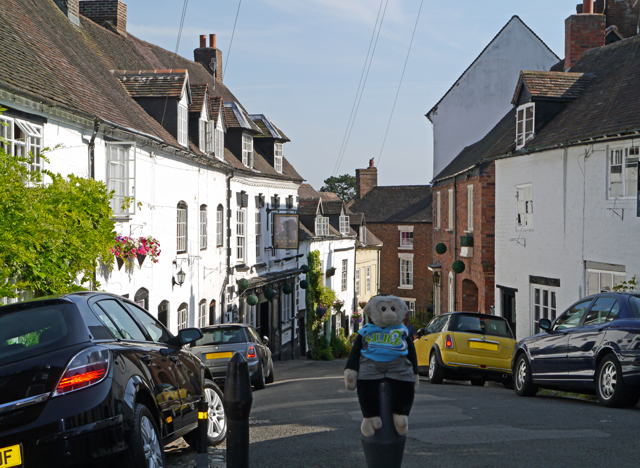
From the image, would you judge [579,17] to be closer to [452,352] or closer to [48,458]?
[452,352]

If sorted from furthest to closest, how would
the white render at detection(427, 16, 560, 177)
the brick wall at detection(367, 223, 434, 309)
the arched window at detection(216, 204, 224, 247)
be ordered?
the brick wall at detection(367, 223, 434, 309) → the white render at detection(427, 16, 560, 177) → the arched window at detection(216, 204, 224, 247)

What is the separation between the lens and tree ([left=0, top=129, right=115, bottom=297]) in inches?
359

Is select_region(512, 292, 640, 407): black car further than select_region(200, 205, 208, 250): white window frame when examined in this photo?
No

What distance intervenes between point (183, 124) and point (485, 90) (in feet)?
53.1

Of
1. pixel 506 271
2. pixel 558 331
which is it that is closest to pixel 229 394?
pixel 558 331

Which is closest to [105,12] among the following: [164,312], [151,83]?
[151,83]

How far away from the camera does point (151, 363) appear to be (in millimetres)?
5754

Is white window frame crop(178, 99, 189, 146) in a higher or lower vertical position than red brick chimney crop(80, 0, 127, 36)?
lower

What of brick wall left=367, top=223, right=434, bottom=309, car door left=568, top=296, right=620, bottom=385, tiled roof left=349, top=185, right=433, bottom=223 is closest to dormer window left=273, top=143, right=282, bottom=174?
brick wall left=367, top=223, right=434, bottom=309

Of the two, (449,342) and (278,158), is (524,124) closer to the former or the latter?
(449,342)

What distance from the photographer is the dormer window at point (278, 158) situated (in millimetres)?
32719

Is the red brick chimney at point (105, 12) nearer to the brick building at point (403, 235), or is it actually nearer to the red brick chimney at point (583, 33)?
the red brick chimney at point (583, 33)

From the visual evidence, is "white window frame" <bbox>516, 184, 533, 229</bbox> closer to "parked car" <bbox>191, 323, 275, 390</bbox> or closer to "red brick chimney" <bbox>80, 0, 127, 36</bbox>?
"parked car" <bbox>191, 323, 275, 390</bbox>

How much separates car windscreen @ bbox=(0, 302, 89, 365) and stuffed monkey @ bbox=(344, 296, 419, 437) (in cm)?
218
